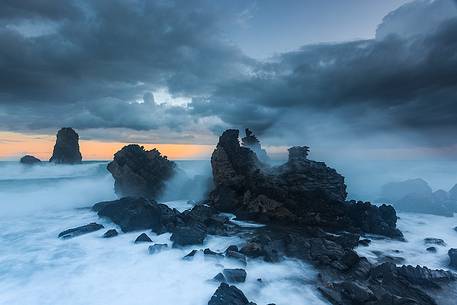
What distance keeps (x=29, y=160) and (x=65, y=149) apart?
1287 centimetres

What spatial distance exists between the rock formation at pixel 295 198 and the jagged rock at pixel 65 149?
8073cm

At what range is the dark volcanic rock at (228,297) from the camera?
15508mm

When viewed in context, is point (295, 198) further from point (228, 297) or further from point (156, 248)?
point (228, 297)

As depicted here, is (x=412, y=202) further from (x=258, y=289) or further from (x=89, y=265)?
(x=89, y=265)

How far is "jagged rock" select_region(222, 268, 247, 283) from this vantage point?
1889 centimetres

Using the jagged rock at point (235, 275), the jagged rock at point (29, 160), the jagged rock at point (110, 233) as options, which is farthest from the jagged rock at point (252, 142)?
the jagged rock at point (29, 160)

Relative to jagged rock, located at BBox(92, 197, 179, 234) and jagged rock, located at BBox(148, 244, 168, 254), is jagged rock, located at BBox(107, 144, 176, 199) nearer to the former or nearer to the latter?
jagged rock, located at BBox(92, 197, 179, 234)

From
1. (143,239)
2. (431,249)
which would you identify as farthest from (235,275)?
(431,249)

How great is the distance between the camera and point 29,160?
4136 inches

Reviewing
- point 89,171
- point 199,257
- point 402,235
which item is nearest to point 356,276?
point 199,257

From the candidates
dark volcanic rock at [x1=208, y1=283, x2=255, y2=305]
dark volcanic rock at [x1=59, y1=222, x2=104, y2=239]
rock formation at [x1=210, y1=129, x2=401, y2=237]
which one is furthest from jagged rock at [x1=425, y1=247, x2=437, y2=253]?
dark volcanic rock at [x1=59, y1=222, x2=104, y2=239]

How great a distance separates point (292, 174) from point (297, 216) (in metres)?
4.44

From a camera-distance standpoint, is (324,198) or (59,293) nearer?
(59,293)

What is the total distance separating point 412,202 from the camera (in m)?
44.1
